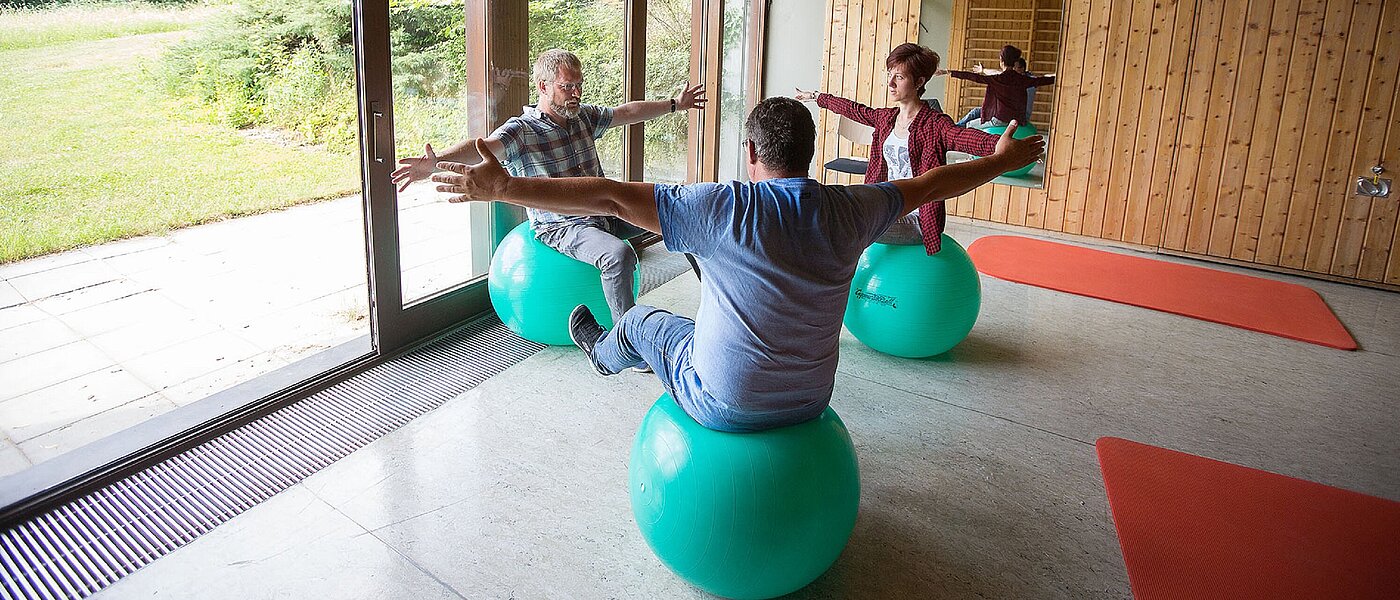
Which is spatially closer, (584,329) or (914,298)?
(584,329)

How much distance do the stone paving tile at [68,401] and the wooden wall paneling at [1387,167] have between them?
21.0 feet

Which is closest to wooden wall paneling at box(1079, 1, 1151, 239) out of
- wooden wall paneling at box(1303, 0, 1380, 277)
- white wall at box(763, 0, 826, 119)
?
wooden wall paneling at box(1303, 0, 1380, 277)

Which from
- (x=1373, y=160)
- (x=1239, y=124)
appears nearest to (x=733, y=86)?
(x=1239, y=124)

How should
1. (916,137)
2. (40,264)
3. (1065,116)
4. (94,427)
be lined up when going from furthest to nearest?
1. (1065,116)
2. (916,137)
3. (94,427)
4. (40,264)

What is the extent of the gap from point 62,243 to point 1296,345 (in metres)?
5.05

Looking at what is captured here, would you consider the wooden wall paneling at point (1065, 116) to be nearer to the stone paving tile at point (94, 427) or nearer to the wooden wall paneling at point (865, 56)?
the wooden wall paneling at point (865, 56)

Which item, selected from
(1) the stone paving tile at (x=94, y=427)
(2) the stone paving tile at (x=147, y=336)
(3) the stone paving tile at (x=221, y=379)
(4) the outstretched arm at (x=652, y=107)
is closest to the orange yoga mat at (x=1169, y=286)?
(4) the outstretched arm at (x=652, y=107)

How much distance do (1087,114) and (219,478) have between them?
5.60m

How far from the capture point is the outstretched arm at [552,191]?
5.96 ft

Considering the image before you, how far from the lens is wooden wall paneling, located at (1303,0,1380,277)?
16.4ft

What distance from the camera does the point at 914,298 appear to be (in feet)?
11.8

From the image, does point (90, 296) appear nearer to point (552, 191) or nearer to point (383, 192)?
point (383, 192)

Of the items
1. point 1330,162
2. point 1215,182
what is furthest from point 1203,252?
point 1330,162

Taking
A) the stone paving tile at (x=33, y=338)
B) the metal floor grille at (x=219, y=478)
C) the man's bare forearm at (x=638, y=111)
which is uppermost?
the man's bare forearm at (x=638, y=111)
